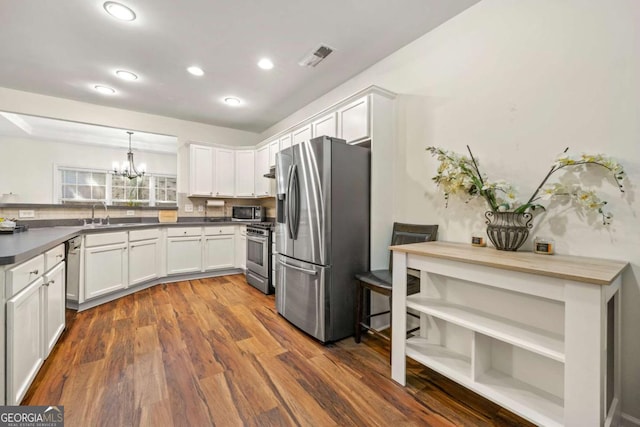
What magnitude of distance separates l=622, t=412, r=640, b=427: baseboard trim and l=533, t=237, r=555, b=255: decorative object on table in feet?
2.89

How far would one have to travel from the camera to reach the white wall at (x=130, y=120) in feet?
11.3

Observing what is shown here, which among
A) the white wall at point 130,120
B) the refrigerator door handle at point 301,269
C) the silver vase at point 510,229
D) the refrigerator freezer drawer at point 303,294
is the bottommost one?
the refrigerator freezer drawer at point 303,294

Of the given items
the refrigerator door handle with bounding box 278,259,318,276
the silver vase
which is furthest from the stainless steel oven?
the silver vase

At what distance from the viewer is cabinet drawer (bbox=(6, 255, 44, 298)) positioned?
1.32m

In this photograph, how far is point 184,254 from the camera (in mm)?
4082

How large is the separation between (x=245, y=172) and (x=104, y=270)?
2.50m

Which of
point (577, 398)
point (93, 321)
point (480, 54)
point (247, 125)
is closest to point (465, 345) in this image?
point (577, 398)

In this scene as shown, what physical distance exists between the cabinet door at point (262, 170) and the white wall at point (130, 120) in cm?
90

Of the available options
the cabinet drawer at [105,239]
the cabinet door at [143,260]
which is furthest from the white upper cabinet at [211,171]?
the cabinet drawer at [105,239]

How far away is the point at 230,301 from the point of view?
3.24 meters

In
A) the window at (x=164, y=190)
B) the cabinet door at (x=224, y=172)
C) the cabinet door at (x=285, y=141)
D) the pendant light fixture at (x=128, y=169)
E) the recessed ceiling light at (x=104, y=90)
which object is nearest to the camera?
the recessed ceiling light at (x=104, y=90)

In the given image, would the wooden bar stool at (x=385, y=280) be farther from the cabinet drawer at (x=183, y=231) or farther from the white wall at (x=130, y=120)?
the white wall at (x=130, y=120)

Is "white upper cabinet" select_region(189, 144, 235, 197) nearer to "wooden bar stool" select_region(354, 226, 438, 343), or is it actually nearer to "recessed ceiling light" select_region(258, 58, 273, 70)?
"recessed ceiling light" select_region(258, 58, 273, 70)

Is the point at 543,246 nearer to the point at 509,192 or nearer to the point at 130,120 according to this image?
the point at 509,192
